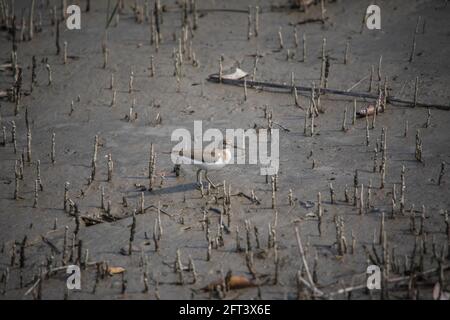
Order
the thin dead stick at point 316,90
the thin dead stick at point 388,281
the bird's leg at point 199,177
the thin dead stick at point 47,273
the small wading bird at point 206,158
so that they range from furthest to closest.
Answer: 1. the thin dead stick at point 316,90
2. the bird's leg at point 199,177
3. the small wading bird at point 206,158
4. the thin dead stick at point 47,273
5. the thin dead stick at point 388,281

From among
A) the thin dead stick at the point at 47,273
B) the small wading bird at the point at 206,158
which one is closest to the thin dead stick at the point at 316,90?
the small wading bird at the point at 206,158

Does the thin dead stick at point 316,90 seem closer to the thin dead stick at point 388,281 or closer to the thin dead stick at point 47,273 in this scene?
the thin dead stick at point 388,281

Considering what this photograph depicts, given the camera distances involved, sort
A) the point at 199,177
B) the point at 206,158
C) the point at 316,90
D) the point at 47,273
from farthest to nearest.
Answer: the point at 316,90 → the point at 199,177 → the point at 206,158 → the point at 47,273

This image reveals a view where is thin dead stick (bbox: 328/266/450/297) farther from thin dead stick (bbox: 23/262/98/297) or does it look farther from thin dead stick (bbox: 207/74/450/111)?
thin dead stick (bbox: 207/74/450/111)

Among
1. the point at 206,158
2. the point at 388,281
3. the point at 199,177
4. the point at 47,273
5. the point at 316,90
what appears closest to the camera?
the point at 388,281

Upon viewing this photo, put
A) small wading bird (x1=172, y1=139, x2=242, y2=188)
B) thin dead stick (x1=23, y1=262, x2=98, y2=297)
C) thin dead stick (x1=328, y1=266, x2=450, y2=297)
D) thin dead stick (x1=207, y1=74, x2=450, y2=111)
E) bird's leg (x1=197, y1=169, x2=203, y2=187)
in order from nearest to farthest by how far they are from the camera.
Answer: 1. thin dead stick (x1=328, y1=266, x2=450, y2=297)
2. thin dead stick (x1=23, y1=262, x2=98, y2=297)
3. small wading bird (x1=172, y1=139, x2=242, y2=188)
4. bird's leg (x1=197, y1=169, x2=203, y2=187)
5. thin dead stick (x1=207, y1=74, x2=450, y2=111)

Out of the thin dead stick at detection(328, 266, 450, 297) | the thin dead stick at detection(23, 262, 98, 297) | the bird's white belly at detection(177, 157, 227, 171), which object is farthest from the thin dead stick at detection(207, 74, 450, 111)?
the thin dead stick at detection(23, 262, 98, 297)

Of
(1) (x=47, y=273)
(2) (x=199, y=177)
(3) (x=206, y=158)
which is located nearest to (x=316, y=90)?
(2) (x=199, y=177)

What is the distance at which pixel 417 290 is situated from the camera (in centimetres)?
572

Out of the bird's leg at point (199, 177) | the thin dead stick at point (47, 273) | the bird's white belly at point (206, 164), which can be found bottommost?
the thin dead stick at point (47, 273)

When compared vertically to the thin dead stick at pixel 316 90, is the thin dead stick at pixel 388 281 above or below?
below

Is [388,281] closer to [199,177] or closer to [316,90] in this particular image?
[199,177]
